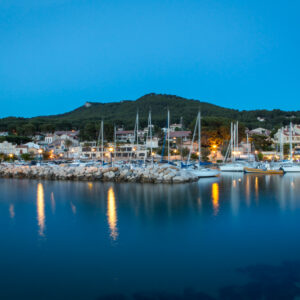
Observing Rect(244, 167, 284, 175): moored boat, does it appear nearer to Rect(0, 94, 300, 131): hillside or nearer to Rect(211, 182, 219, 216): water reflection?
Rect(211, 182, 219, 216): water reflection

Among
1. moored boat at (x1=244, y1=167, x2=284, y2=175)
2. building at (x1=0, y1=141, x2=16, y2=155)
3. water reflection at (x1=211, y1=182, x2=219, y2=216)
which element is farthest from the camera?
building at (x1=0, y1=141, x2=16, y2=155)

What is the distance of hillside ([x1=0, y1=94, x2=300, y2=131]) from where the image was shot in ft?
332

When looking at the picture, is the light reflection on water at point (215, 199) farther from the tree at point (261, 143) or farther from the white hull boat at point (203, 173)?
the tree at point (261, 143)

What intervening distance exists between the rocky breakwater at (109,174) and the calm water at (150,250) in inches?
406

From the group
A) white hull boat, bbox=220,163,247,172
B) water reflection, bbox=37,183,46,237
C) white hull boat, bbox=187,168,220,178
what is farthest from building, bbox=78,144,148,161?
water reflection, bbox=37,183,46,237

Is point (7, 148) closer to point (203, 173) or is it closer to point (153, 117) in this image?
point (203, 173)

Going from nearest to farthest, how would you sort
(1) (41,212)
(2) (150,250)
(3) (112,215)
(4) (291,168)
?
1. (2) (150,250)
2. (3) (112,215)
3. (1) (41,212)
4. (4) (291,168)

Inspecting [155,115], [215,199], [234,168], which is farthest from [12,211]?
[155,115]

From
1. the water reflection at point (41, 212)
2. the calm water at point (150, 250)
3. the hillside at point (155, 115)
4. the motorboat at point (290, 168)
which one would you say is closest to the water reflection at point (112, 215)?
the calm water at point (150, 250)

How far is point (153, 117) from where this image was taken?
119750mm

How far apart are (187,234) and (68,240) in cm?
417

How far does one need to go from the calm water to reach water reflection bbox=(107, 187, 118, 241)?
Answer: 0.15ft

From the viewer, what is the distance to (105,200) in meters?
19.5

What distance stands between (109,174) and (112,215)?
16.6 meters
